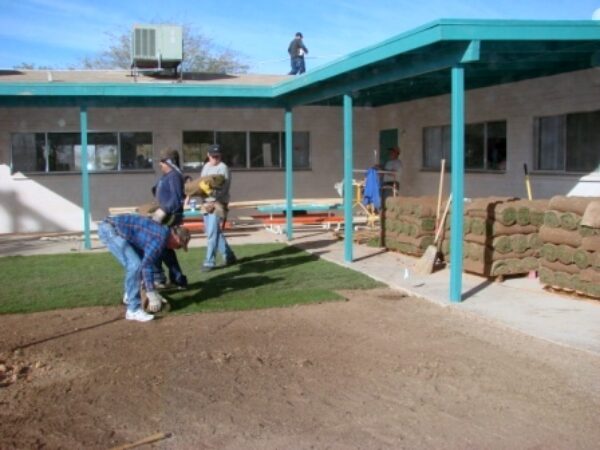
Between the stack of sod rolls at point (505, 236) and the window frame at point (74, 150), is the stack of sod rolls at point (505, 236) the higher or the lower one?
the lower one

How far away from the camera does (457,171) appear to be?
8.16 metres

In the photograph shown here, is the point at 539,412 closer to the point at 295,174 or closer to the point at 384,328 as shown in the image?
the point at 384,328

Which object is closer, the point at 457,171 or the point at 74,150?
the point at 457,171

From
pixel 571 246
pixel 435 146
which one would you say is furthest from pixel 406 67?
pixel 435 146

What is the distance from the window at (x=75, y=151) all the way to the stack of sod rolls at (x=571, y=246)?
1054 centimetres

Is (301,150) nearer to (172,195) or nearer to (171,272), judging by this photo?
(171,272)

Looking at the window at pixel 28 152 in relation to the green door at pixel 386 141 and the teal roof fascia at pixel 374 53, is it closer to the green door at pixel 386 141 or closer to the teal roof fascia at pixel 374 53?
the teal roof fascia at pixel 374 53

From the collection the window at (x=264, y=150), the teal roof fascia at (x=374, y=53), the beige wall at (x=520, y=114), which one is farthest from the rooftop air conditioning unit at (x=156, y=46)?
the beige wall at (x=520, y=114)

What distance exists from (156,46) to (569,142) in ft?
32.9

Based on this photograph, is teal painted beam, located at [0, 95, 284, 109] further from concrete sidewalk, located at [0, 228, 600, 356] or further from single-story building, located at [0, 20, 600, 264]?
concrete sidewalk, located at [0, 228, 600, 356]

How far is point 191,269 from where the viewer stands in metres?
10.8

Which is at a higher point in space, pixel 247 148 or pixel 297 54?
pixel 297 54

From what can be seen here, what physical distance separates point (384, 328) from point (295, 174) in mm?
10921

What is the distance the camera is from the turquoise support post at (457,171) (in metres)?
8.08
